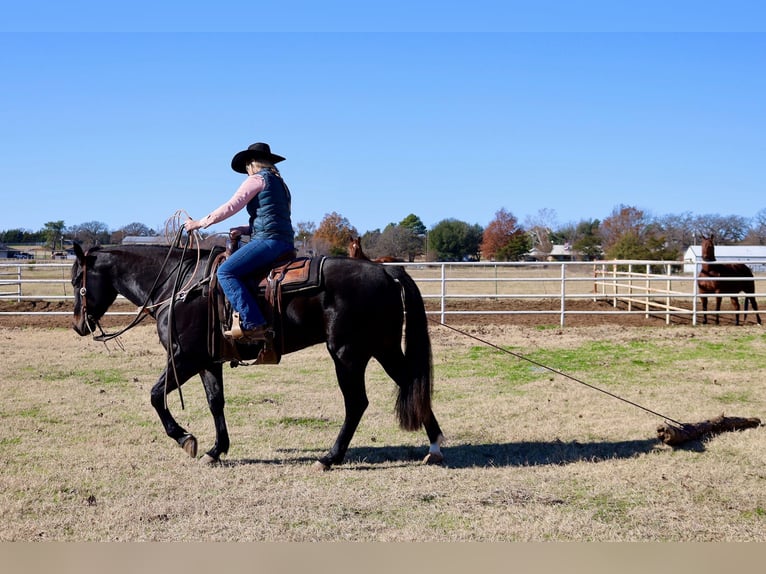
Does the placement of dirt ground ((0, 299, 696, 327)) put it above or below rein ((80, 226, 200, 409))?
below

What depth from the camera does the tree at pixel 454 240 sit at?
7075 centimetres

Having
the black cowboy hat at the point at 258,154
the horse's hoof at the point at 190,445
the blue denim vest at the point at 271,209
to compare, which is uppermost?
the black cowboy hat at the point at 258,154

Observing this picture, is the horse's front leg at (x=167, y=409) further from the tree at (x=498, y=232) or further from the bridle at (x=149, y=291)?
the tree at (x=498, y=232)

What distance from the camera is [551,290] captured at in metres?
31.3

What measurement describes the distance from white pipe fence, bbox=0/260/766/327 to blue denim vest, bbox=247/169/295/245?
6.57m

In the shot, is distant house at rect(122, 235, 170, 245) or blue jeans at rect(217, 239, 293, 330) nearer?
blue jeans at rect(217, 239, 293, 330)

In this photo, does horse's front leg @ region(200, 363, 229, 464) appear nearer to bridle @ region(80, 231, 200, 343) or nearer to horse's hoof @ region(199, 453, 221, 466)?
horse's hoof @ region(199, 453, 221, 466)

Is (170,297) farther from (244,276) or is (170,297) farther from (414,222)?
(414,222)

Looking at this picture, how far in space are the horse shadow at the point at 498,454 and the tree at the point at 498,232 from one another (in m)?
63.6

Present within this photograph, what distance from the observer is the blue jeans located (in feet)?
17.6

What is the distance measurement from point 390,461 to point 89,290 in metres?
3.05

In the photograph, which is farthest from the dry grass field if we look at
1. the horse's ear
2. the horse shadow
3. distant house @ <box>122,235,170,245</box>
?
distant house @ <box>122,235,170,245</box>

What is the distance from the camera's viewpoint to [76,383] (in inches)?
349

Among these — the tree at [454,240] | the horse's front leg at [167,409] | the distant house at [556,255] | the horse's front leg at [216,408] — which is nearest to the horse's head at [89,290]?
the horse's front leg at [167,409]
